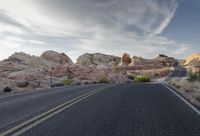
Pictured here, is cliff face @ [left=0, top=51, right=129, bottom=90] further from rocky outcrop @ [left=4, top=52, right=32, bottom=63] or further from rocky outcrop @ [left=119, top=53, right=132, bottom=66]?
rocky outcrop @ [left=119, top=53, right=132, bottom=66]

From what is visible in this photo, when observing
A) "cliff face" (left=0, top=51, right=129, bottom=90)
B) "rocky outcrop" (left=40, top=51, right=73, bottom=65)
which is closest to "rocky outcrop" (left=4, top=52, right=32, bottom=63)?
"cliff face" (left=0, top=51, right=129, bottom=90)

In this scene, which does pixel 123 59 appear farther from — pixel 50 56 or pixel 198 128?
pixel 198 128

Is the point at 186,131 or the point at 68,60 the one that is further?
the point at 68,60

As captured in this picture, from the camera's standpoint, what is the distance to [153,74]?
113 metres

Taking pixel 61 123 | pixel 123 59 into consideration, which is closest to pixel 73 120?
pixel 61 123

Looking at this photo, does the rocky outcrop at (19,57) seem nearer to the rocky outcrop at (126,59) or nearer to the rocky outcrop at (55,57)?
the rocky outcrop at (55,57)

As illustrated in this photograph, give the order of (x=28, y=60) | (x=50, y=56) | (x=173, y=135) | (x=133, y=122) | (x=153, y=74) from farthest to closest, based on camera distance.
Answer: (x=50, y=56)
(x=153, y=74)
(x=28, y=60)
(x=133, y=122)
(x=173, y=135)

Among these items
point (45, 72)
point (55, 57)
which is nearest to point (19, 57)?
point (55, 57)

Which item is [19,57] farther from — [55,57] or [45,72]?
[45,72]

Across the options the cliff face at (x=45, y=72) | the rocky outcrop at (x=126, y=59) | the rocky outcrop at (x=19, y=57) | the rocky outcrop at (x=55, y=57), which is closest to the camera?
the cliff face at (x=45, y=72)

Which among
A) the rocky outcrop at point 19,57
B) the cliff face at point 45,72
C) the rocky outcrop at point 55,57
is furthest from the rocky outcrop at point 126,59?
the rocky outcrop at point 19,57

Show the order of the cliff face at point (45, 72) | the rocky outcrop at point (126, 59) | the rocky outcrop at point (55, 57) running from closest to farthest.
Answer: the cliff face at point (45, 72)
the rocky outcrop at point (55, 57)
the rocky outcrop at point (126, 59)

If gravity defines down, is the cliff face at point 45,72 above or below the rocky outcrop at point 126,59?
below

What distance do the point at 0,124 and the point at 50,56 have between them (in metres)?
126
